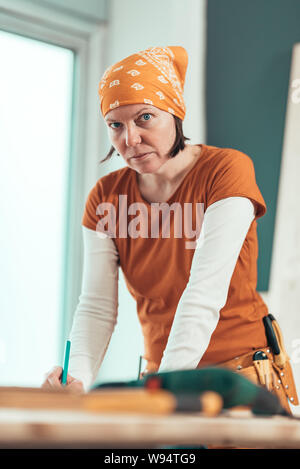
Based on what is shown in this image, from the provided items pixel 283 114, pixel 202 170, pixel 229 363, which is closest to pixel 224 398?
pixel 229 363

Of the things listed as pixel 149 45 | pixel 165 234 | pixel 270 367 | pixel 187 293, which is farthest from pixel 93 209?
pixel 149 45

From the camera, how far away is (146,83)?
1370mm

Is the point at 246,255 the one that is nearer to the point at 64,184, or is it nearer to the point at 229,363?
the point at 229,363

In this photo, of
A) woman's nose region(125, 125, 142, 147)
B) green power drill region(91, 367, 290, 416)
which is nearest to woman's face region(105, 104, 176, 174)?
woman's nose region(125, 125, 142, 147)

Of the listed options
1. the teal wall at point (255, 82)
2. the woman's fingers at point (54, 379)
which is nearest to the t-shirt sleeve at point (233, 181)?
the woman's fingers at point (54, 379)

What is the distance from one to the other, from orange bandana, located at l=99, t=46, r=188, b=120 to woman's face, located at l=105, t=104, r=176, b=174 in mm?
18

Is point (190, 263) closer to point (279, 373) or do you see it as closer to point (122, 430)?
point (279, 373)

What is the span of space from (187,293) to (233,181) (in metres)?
0.27

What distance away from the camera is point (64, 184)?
2.90 metres

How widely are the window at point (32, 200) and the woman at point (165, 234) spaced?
1.25 m

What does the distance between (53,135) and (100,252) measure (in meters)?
1.49

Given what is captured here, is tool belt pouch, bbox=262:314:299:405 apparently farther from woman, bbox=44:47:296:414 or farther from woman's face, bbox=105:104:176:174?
woman's face, bbox=105:104:176:174

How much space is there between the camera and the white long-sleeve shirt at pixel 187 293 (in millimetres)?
1103

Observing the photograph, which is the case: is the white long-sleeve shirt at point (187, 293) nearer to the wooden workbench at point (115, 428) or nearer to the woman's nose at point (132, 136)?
the woman's nose at point (132, 136)
